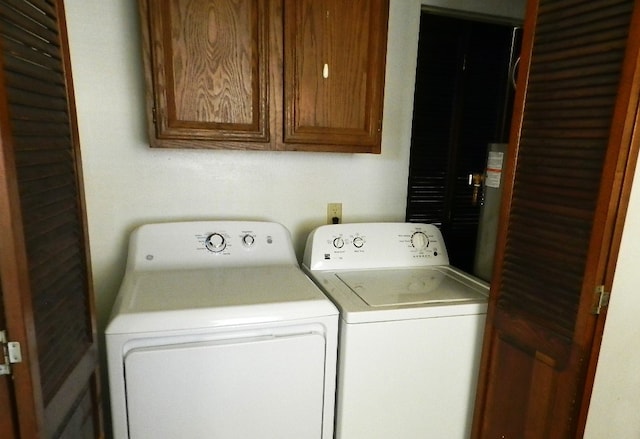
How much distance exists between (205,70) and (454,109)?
127cm

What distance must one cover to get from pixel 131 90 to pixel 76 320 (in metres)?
0.97

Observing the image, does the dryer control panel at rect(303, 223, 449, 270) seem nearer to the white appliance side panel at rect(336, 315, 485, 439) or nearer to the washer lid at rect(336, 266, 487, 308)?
the washer lid at rect(336, 266, 487, 308)

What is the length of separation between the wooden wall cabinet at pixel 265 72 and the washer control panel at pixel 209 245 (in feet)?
1.21

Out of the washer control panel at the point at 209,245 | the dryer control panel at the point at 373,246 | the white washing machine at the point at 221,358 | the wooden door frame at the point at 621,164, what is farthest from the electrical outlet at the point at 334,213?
the wooden door frame at the point at 621,164

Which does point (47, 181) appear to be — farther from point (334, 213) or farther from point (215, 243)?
point (334, 213)

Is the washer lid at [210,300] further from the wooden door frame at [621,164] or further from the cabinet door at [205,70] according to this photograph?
the wooden door frame at [621,164]

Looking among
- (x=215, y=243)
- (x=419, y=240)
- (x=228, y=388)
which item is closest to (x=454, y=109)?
(x=419, y=240)

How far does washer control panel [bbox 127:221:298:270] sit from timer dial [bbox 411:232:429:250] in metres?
0.58

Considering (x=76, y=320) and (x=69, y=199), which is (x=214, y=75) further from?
(x=76, y=320)

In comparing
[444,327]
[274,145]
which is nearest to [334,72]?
[274,145]

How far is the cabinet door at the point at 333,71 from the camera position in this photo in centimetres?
146

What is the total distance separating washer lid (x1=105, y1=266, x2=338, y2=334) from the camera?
3.80 ft

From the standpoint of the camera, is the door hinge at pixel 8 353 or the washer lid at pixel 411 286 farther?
the washer lid at pixel 411 286

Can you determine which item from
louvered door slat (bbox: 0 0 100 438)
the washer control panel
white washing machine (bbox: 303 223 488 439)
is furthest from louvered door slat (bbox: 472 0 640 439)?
louvered door slat (bbox: 0 0 100 438)
